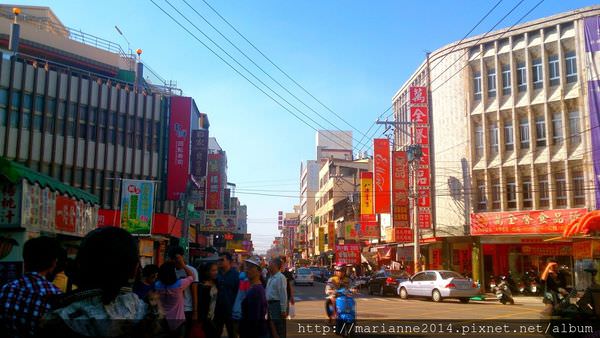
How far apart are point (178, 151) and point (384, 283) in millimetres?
16582

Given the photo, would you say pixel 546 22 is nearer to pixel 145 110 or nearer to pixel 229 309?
pixel 145 110

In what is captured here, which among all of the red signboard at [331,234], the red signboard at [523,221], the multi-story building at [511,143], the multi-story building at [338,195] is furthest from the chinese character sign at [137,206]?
the red signboard at [331,234]

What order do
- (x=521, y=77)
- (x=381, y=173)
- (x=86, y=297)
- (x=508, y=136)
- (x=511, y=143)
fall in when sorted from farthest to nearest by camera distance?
(x=381, y=173)
(x=508, y=136)
(x=511, y=143)
(x=521, y=77)
(x=86, y=297)

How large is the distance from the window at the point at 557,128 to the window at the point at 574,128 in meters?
0.56

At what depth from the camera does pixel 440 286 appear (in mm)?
24531

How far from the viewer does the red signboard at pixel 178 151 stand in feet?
119

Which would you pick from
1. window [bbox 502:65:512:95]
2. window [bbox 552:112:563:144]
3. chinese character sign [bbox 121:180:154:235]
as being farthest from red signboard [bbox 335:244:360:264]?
chinese character sign [bbox 121:180:154:235]

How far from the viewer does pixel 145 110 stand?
36.2m

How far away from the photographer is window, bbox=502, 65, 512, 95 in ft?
103

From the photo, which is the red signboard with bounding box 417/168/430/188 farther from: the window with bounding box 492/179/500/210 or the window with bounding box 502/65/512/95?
the window with bounding box 502/65/512/95

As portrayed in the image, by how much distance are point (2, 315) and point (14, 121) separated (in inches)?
1197

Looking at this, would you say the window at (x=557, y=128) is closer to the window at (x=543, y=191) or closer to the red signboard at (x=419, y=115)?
the window at (x=543, y=191)

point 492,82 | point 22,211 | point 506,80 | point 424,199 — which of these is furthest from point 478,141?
point 22,211

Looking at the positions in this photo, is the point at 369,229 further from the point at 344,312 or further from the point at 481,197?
the point at 344,312
